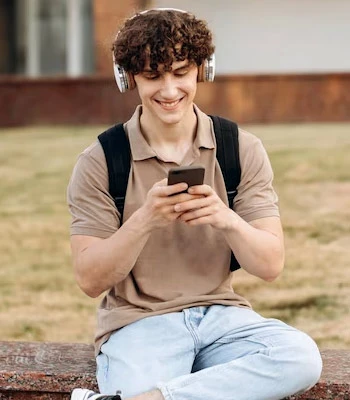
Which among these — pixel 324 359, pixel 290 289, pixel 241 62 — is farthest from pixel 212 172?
pixel 241 62

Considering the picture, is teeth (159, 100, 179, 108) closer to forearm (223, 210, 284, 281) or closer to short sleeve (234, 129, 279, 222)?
short sleeve (234, 129, 279, 222)

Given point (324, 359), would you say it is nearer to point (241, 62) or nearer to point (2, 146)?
point (2, 146)

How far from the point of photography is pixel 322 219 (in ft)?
23.4

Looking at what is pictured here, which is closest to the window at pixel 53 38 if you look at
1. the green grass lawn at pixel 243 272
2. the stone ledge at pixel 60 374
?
the green grass lawn at pixel 243 272

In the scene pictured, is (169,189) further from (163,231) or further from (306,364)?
(306,364)

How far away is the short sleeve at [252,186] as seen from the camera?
3.59 metres

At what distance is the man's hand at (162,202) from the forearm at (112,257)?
28mm

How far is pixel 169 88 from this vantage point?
11.3 feet

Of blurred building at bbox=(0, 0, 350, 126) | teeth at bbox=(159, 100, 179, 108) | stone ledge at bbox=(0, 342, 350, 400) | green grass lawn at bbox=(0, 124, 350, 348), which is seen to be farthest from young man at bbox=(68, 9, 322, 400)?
blurred building at bbox=(0, 0, 350, 126)

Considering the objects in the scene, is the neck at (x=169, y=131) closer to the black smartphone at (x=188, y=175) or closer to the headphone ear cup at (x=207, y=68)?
the headphone ear cup at (x=207, y=68)

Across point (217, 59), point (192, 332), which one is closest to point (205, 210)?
point (192, 332)

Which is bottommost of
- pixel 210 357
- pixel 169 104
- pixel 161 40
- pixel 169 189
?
pixel 210 357

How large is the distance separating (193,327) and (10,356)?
0.88m

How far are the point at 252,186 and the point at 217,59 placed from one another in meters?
11.3
